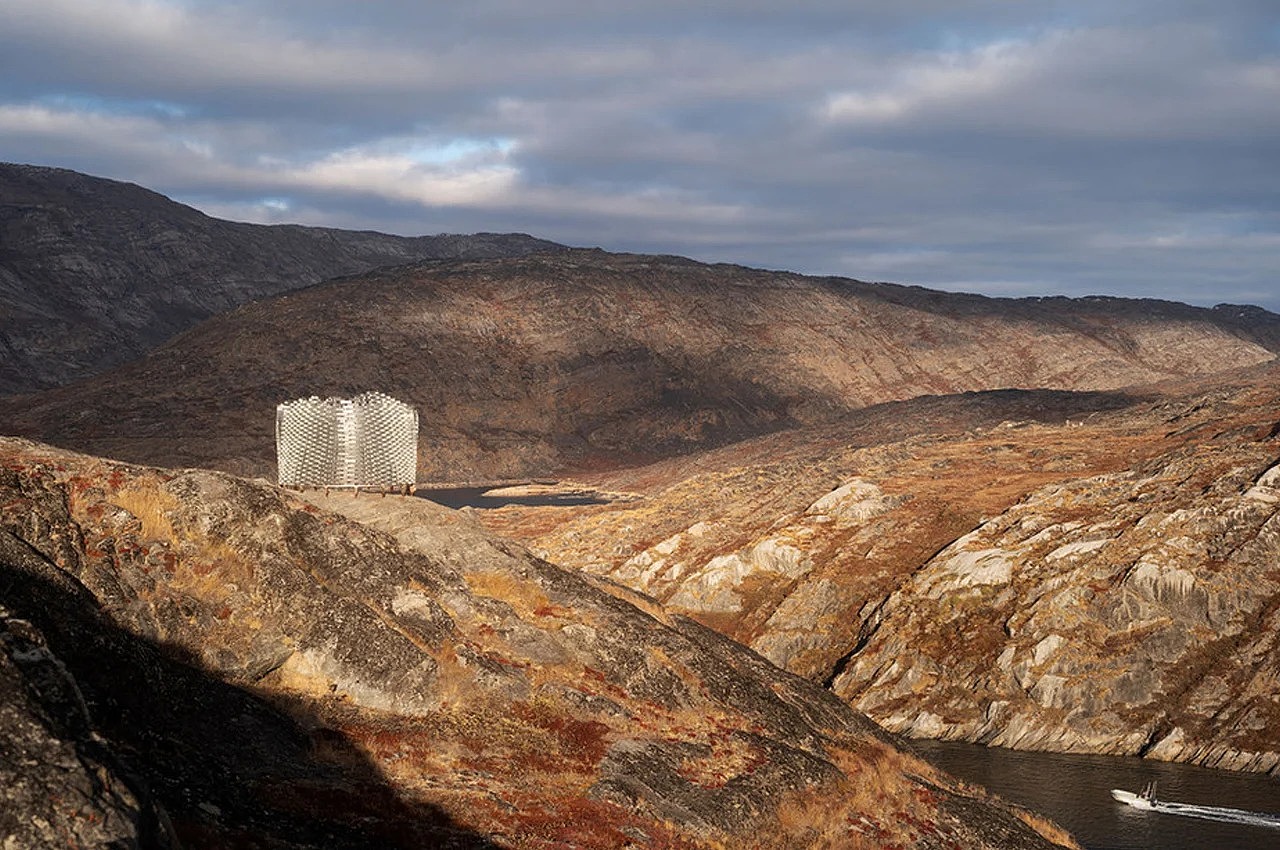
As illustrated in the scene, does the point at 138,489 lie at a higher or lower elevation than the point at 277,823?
higher

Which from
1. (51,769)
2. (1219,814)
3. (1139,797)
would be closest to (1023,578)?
(1139,797)

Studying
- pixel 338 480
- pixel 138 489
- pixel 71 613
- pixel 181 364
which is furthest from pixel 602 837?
pixel 181 364

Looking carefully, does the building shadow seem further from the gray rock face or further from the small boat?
the gray rock face

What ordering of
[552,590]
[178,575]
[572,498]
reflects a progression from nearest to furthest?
[178,575]
[552,590]
[572,498]

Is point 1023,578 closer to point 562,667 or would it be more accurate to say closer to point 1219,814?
point 1219,814

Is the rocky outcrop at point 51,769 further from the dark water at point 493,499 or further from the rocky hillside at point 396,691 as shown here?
the dark water at point 493,499

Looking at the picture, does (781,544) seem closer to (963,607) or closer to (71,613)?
(963,607)

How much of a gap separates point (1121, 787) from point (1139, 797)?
2233mm

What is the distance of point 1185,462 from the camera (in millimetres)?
82812

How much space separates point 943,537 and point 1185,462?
18972mm

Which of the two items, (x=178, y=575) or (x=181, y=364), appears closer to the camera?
(x=178, y=575)

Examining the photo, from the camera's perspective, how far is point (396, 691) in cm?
2500

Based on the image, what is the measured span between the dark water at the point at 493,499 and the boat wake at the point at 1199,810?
10340cm

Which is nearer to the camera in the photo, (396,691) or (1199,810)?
(396,691)
